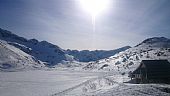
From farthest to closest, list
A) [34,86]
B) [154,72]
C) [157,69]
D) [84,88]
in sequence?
[34,86] < [157,69] < [154,72] < [84,88]

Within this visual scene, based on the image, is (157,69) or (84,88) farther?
(157,69)

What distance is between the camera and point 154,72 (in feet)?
195

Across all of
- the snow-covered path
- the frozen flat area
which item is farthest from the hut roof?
the snow-covered path

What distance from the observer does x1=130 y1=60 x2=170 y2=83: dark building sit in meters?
59.2

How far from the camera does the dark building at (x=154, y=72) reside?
59.2 meters

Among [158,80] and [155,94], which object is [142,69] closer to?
[158,80]

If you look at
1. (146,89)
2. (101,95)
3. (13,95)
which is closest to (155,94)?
(146,89)

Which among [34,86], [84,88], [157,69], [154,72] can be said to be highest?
[157,69]

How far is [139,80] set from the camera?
62.3 m

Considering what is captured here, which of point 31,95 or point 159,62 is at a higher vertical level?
point 159,62

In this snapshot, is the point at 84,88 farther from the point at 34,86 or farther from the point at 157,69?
the point at 34,86

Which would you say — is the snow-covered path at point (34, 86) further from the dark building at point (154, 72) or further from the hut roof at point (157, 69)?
the hut roof at point (157, 69)

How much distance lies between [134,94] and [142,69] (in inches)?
1207

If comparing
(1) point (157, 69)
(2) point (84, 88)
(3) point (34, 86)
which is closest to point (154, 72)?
(1) point (157, 69)
